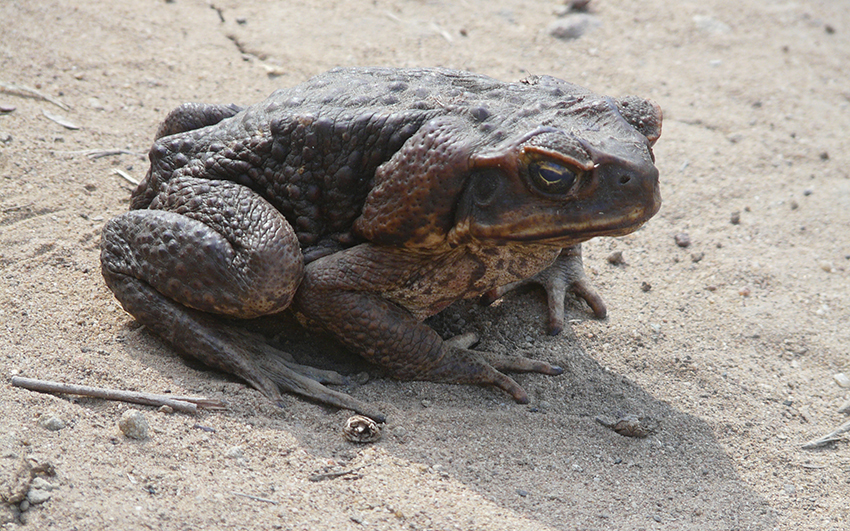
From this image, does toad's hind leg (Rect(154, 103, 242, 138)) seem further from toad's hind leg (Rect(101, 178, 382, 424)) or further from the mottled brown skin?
toad's hind leg (Rect(101, 178, 382, 424))

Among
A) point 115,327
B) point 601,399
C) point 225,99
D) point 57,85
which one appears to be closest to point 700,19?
point 225,99

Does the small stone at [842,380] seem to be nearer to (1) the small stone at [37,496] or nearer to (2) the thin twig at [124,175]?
(1) the small stone at [37,496]

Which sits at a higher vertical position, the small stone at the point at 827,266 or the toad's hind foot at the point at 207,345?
the toad's hind foot at the point at 207,345

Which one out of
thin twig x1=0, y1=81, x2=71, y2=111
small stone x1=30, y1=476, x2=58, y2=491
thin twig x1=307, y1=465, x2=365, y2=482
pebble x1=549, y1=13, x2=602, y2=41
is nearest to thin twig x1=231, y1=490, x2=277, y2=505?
thin twig x1=307, y1=465, x2=365, y2=482

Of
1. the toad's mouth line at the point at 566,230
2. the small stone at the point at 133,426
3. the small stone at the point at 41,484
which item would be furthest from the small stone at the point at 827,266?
the small stone at the point at 41,484

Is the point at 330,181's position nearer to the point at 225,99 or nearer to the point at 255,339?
the point at 255,339
